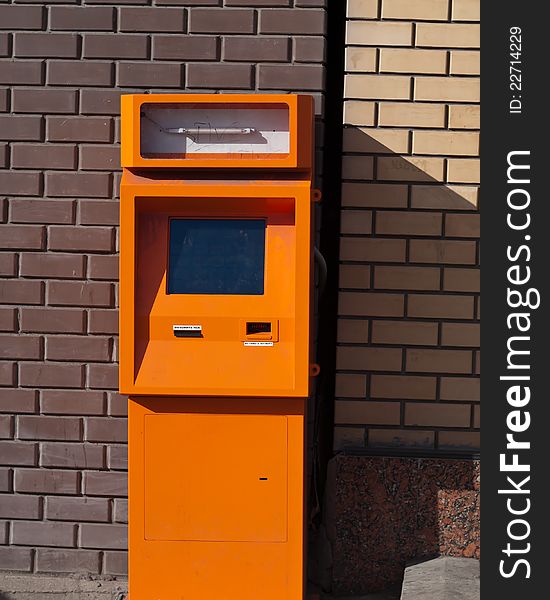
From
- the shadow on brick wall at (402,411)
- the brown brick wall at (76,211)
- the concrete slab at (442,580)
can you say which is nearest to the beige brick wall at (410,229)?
the shadow on brick wall at (402,411)

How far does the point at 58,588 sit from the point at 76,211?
5.98 ft

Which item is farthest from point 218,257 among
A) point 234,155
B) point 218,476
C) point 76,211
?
point 76,211

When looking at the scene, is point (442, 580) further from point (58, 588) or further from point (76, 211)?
point (76, 211)

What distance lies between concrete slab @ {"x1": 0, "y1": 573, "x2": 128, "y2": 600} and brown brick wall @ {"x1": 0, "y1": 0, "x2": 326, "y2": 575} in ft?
0.19

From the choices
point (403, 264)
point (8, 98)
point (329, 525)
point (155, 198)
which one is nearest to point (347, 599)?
point (329, 525)

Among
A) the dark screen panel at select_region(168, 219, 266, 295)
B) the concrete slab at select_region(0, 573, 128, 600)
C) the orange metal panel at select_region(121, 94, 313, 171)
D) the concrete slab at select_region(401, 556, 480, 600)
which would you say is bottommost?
the concrete slab at select_region(0, 573, 128, 600)

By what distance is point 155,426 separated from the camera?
138 inches

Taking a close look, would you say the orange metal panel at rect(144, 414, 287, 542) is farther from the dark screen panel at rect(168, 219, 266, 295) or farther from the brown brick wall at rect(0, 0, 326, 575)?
the brown brick wall at rect(0, 0, 326, 575)

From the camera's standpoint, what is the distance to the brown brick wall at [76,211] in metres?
4.07

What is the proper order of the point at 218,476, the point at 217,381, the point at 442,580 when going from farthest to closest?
the point at 442,580 < the point at 218,476 < the point at 217,381

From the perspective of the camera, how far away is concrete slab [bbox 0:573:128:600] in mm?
4129

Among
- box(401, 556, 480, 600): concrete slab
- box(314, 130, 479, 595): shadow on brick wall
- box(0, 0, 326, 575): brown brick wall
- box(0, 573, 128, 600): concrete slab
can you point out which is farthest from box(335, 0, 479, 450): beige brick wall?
box(0, 573, 128, 600): concrete slab

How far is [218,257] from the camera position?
11.3 feet

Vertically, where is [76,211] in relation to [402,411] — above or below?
above
